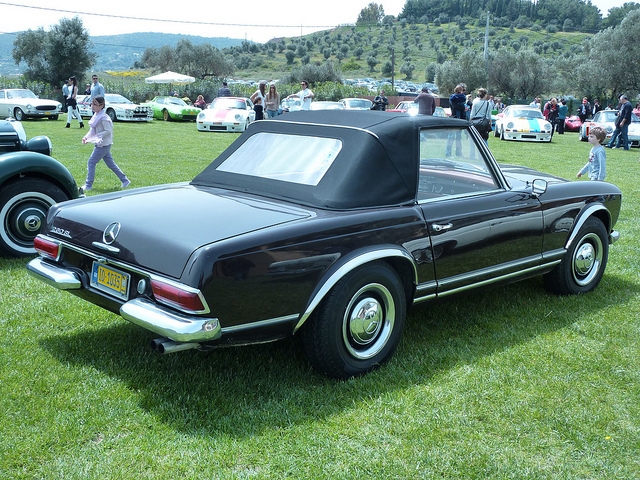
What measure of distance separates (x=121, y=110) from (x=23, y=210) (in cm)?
2193

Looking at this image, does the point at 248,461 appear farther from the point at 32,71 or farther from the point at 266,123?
the point at 32,71

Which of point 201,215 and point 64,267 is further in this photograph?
point 64,267

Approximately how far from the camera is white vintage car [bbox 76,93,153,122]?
2600cm

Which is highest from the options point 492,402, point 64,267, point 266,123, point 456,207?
point 266,123

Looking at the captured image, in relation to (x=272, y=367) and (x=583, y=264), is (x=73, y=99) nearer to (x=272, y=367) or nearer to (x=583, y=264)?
(x=583, y=264)

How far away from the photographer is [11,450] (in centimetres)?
266

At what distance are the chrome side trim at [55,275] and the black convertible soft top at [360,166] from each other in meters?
1.07

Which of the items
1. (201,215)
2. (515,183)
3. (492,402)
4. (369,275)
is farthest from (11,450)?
(515,183)

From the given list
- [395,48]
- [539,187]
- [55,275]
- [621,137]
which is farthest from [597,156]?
[395,48]

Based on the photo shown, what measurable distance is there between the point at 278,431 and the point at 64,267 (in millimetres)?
1609

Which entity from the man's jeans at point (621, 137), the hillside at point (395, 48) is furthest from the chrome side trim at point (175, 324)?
the hillside at point (395, 48)

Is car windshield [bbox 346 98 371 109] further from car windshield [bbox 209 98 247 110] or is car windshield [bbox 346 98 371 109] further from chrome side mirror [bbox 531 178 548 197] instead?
chrome side mirror [bbox 531 178 548 197]

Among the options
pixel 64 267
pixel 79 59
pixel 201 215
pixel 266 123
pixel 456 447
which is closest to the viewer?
pixel 456 447

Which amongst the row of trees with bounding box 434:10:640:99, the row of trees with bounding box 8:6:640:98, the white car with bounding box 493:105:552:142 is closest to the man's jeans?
the white car with bounding box 493:105:552:142
